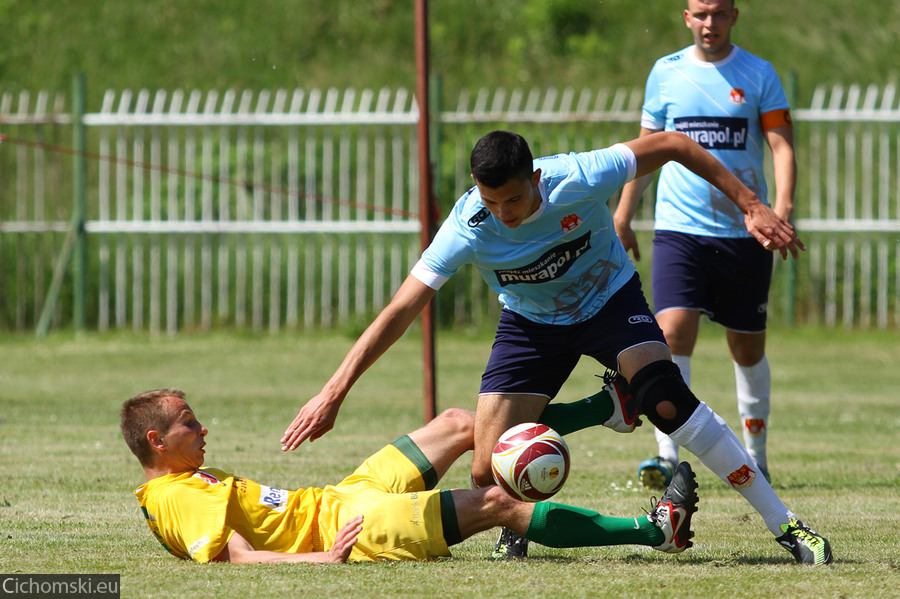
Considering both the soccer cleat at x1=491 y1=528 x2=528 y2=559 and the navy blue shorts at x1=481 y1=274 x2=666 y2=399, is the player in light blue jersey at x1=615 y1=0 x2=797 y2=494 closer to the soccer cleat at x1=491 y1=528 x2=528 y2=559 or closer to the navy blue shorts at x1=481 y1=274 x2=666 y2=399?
the navy blue shorts at x1=481 y1=274 x2=666 y2=399

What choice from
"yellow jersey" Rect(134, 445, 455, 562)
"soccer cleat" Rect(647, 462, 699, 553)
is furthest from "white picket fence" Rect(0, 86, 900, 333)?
"soccer cleat" Rect(647, 462, 699, 553)

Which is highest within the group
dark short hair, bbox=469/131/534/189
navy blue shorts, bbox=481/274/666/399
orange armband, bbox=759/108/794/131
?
orange armband, bbox=759/108/794/131

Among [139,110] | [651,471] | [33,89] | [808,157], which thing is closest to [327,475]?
[651,471]

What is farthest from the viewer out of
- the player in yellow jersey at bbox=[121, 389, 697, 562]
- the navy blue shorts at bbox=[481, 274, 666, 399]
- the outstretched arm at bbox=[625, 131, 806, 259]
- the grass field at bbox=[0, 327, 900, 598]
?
the navy blue shorts at bbox=[481, 274, 666, 399]

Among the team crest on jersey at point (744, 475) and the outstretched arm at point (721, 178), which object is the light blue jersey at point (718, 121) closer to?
the outstretched arm at point (721, 178)

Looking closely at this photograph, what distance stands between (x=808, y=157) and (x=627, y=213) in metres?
11.5

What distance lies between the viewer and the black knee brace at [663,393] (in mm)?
4652

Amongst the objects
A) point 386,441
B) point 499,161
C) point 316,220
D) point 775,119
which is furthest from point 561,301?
point 316,220

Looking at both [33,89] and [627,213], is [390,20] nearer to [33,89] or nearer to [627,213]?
[33,89]

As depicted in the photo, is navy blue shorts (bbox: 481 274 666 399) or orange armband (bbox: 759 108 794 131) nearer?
navy blue shorts (bbox: 481 274 666 399)

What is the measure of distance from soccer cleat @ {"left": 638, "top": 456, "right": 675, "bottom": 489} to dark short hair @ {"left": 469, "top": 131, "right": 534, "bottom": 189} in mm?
2421

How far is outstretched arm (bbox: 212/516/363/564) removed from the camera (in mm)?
4457

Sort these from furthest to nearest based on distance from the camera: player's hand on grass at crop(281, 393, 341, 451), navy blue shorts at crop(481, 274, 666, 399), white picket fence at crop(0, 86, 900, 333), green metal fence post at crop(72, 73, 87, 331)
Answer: green metal fence post at crop(72, 73, 87, 331) < white picket fence at crop(0, 86, 900, 333) < navy blue shorts at crop(481, 274, 666, 399) < player's hand on grass at crop(281, 393, 341, 451)

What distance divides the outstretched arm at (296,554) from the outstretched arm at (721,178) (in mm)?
1811
